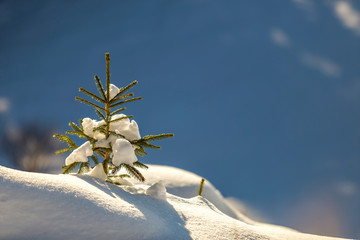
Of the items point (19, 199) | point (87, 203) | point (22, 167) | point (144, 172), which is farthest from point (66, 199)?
point (22, 167)

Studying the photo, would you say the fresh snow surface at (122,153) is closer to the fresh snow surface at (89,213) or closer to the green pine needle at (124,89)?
the fresh snow surface at (89,213)

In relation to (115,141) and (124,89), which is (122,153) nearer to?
(115,141)

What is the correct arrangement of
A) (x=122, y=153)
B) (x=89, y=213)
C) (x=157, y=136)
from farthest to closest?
(x=157, y=136) < (x=122, y=153) < (x=89, y=213)

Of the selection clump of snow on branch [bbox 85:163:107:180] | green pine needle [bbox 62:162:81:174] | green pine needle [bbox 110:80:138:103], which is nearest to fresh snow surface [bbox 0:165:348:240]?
clump of snow on branch [bbox 85:163:107:180]

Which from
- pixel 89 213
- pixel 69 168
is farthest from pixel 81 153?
pixel 89 213

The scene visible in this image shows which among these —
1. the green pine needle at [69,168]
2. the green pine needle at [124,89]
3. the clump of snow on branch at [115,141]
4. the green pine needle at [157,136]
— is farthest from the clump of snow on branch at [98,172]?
the green pine needle at [124,89]
